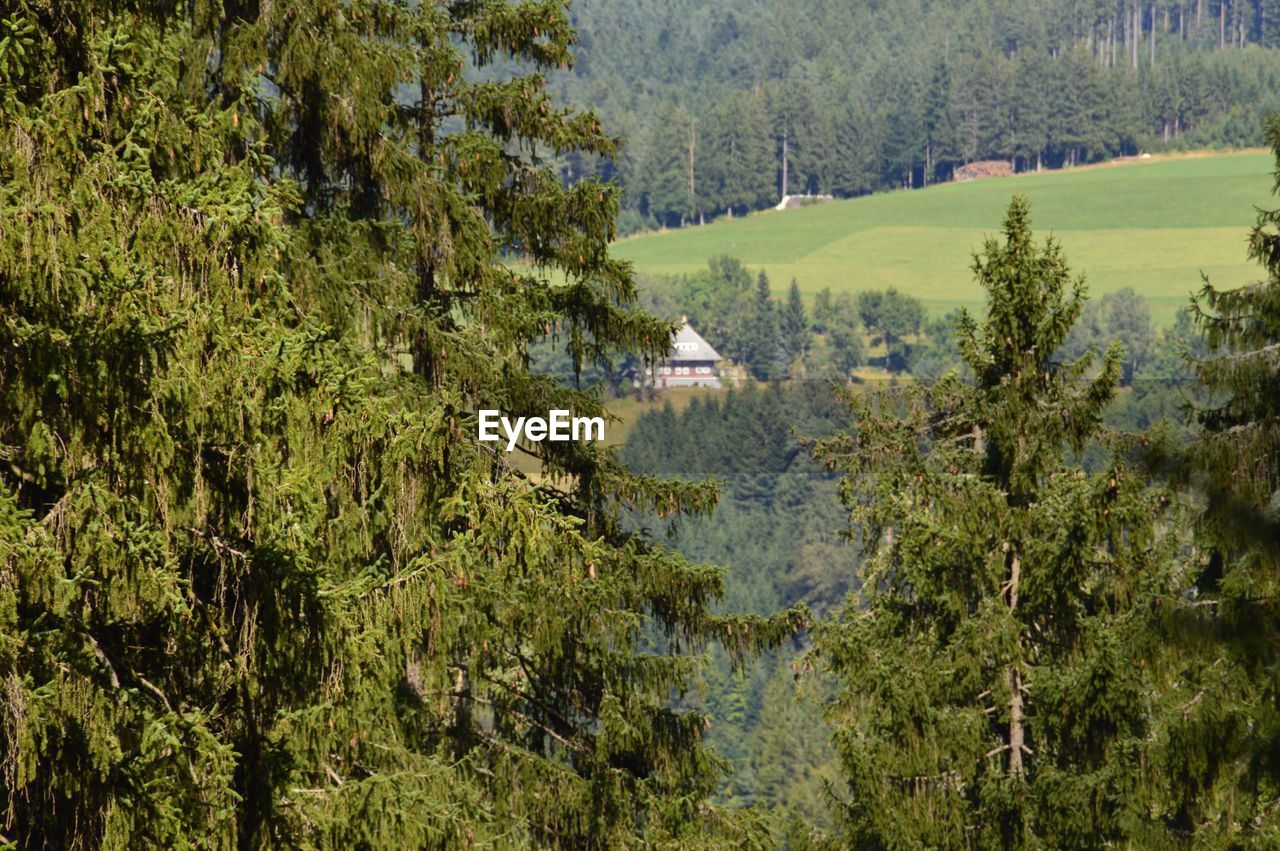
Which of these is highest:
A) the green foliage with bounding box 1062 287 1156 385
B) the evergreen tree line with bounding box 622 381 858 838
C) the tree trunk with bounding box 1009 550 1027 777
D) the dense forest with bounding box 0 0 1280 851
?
the dense forest with bounding box 0 0 1280 851

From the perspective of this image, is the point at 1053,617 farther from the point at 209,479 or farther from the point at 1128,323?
the point at 1128,323

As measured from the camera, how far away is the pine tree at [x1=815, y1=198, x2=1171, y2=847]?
15.1 metres

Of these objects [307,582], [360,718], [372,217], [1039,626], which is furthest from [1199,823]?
[307,582]

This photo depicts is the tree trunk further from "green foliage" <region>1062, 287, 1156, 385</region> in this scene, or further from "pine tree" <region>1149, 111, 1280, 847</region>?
"green foliage" <region>1062, 287, 1156, 385</region>

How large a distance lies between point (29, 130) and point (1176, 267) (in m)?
Result: 187

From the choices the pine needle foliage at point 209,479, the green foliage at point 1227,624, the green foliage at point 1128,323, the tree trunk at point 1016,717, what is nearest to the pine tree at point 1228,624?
the green foliage at point 1227,624

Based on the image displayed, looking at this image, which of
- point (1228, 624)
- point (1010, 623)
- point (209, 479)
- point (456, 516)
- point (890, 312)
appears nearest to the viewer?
point (209, 479)

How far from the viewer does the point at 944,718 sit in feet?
50.5

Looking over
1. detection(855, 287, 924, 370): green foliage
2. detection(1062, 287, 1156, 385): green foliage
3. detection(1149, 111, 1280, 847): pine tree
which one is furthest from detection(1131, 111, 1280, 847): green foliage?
detection(855, 287, 924, 370): green foliage

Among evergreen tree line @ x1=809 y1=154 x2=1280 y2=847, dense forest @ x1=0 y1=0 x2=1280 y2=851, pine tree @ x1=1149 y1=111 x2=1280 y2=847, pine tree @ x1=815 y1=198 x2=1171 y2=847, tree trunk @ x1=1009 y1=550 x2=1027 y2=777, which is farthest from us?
tree trunk @ x1=1009 y1=550 x2=1027 y2=777

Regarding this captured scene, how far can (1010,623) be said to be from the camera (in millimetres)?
15430

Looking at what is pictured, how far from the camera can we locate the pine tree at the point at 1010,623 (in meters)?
15.1

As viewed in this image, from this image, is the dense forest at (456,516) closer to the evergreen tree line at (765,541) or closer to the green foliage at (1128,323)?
the evergreen tree line at (765,541)

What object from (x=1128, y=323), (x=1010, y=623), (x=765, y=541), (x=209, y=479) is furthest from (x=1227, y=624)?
(x=1128, y=323)
